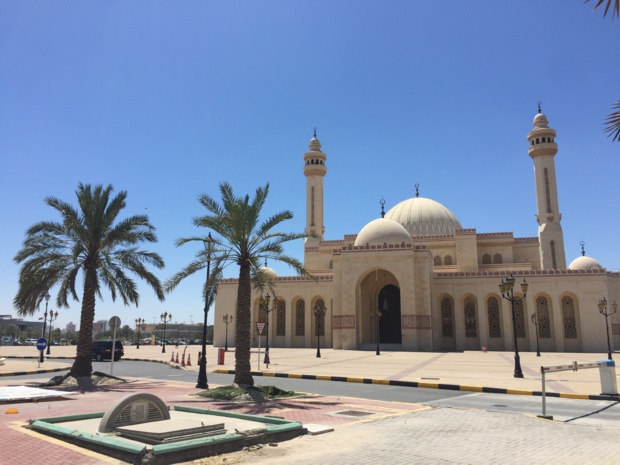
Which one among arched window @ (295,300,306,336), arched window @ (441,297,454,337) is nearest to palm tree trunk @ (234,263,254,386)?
arched window @ (295,300,306,336)

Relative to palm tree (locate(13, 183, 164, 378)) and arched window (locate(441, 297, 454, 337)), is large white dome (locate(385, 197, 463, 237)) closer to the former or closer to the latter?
arched window (locate(441, 297, 454, 337))

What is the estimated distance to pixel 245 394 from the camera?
39.1 ft

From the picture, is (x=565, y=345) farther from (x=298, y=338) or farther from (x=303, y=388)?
(x=303, y=388)

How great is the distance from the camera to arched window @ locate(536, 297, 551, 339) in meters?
35.3

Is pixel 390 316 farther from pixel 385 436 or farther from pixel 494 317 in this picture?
pixel 385 436

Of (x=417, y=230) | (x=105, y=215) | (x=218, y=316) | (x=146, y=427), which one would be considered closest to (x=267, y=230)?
(x=105, y=215)

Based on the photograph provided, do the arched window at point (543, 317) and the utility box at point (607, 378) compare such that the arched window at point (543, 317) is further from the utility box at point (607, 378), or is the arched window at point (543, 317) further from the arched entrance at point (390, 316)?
the utility box at point (607, 378)

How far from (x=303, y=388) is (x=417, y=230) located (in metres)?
35.5

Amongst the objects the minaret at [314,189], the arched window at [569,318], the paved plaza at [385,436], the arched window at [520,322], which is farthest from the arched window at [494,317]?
the paved plaza at [385,436]

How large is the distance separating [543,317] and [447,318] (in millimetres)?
7011

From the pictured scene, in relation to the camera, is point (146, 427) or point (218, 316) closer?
point (146, 427)

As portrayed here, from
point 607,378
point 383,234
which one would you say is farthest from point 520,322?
point 607,378

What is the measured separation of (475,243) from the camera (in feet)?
143

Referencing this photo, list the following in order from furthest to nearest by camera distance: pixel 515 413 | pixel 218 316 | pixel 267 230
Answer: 1. pixel 218 316
2. pixel 267 230
3. pixel 515 413
